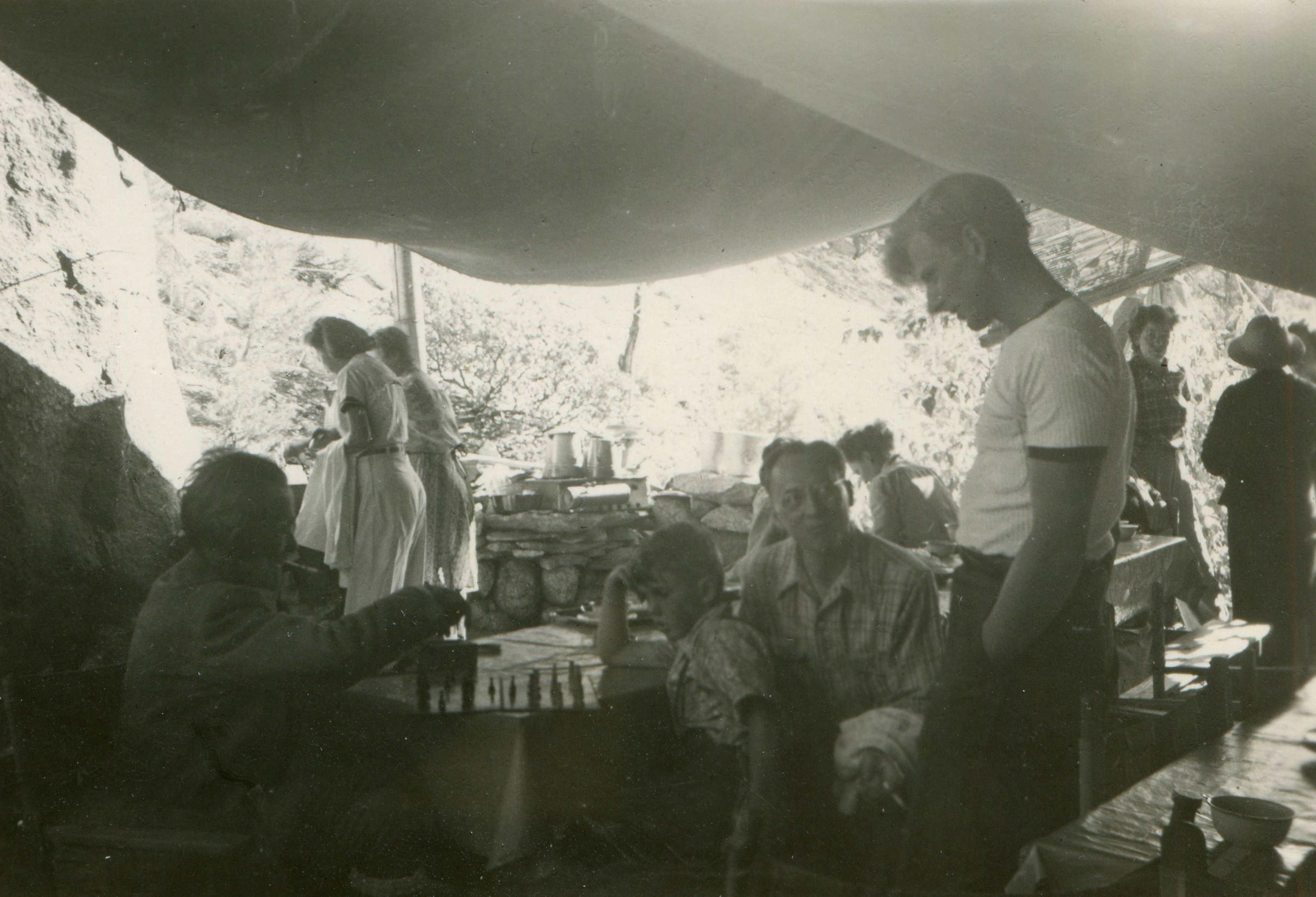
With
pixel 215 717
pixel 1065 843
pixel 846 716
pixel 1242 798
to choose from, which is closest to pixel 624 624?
pixel 846 716

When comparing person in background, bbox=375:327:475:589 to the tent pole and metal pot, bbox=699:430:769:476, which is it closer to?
the tent pole

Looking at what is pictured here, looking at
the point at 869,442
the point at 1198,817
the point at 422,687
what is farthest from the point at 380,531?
the point at 1198,817

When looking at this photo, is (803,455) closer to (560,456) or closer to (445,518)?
(560,456)

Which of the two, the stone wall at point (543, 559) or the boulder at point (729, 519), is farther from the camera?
the stone wall at point (543, 559)

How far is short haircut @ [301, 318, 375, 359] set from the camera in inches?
145

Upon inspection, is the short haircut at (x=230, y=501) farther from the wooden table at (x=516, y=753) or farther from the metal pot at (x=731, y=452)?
the metal pot at (x=731, y=452)

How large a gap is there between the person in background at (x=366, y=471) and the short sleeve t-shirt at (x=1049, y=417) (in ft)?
8.00

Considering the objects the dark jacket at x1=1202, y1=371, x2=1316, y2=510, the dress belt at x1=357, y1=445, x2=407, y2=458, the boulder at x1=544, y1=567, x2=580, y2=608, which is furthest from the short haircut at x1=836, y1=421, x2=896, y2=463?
the dark jacket at x1=1202, y1=371, x2=1316, y2=510

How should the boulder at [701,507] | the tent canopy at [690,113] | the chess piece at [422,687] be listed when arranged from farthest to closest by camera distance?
the boulder at [701,507]
the chess piece at [422,687]
the tent canopy at [690,113]

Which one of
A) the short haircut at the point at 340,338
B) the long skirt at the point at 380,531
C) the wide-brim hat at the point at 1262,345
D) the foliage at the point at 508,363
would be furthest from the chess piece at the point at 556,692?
the wide-brim hat at the point at 1262,345

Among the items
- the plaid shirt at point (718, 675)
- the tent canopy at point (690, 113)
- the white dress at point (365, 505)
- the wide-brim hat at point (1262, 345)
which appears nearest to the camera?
the tent canopy at point (690, 113)

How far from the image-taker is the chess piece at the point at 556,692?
8.27ft

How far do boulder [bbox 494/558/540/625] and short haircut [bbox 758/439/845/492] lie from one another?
126 centimetres

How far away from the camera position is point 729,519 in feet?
Result: 9.14
